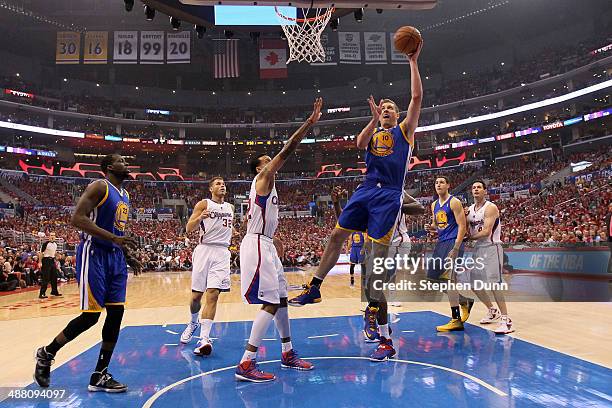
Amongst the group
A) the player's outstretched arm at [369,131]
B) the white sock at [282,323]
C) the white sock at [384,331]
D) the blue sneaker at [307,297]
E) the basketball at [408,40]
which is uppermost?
the basketball at [408,40]

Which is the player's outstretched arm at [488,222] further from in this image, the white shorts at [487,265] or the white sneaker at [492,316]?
the white sneaker at [492,316]

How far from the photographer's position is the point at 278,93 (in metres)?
49.8

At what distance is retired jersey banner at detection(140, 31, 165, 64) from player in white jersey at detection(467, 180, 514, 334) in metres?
26.8

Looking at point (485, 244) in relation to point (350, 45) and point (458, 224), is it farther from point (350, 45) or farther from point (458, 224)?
point (350, 45)

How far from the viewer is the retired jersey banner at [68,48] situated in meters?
31.3

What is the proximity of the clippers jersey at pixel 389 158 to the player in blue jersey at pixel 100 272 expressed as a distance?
8.48 ft

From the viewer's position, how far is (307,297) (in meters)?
4.45

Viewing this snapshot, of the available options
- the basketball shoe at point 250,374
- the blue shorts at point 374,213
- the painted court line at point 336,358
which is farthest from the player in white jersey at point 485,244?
the basketball shoe at point 250,374

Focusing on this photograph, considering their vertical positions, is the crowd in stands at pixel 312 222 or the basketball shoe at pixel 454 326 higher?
the crowd in stands at pixel 312 222

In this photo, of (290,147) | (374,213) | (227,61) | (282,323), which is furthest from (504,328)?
(227,61)

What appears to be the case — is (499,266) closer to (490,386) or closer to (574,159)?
(490,386)

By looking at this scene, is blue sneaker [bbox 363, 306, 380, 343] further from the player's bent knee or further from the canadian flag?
the canadian flag

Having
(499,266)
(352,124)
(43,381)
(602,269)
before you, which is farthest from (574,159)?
(43,381)

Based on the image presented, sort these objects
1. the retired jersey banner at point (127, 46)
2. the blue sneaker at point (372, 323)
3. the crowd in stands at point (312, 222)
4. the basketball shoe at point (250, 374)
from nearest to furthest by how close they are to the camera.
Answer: the basketball shoe at point (250, 374) → the blue sneaker at point (372, 323) → the crowd in stands at point (312, 222) → the retired jersey banner at point (127, 46)
